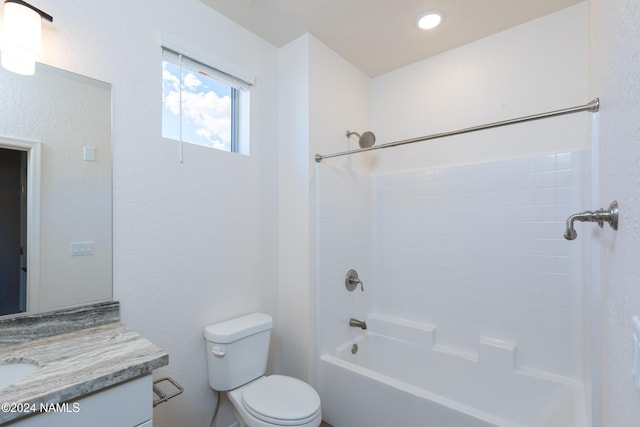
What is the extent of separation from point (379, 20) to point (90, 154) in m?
1.83

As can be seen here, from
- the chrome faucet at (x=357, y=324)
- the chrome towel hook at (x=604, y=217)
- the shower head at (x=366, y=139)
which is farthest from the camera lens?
the shower head at (x=366, y=139)

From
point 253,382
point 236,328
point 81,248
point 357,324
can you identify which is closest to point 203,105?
point 81,248

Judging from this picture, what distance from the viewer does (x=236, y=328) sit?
1646 mm

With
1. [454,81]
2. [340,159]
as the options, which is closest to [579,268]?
[454,81]

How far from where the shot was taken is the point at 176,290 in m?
1.56

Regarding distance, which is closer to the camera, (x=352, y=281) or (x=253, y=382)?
(x=253, y=382)

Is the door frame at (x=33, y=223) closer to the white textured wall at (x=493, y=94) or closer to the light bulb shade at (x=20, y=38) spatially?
the light bulb shade at (x=20, y=38)

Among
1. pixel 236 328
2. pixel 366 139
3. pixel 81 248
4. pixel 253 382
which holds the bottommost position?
pixel 253 382

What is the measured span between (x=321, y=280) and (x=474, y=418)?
1079 mm

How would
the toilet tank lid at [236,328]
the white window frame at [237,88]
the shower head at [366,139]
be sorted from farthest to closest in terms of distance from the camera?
the shower head at [366,139] → the white window frame at [237,88] → the toilet tank lid at [236,328]

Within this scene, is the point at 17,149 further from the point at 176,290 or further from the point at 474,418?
the point at 474,418

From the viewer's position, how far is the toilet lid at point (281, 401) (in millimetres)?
1361

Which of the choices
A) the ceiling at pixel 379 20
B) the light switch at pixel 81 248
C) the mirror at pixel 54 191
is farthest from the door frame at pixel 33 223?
the ceiling at pixel 379 20

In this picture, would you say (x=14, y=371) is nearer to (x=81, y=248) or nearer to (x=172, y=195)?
(x=81, y=248)
